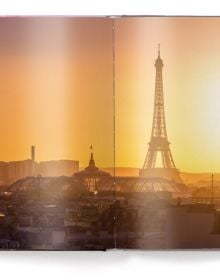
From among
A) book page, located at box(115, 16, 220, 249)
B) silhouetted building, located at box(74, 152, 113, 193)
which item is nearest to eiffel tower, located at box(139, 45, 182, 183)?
book page, located at box(115, 16, 220, 249)

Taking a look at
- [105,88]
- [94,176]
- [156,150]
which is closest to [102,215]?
[94,176]

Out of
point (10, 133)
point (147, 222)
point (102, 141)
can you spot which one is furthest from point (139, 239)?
point (10, 133)

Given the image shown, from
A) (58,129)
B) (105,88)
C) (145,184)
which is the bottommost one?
(145,184)

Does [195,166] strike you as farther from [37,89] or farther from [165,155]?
[37,89]

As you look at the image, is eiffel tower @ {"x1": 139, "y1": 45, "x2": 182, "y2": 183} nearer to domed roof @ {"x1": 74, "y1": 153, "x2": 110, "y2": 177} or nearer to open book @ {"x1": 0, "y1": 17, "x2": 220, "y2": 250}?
open book @ {"x1": 0, "y1": 17, "x2": 220, "y2": 250}

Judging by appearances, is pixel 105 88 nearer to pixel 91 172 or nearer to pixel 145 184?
pixel 91 172
